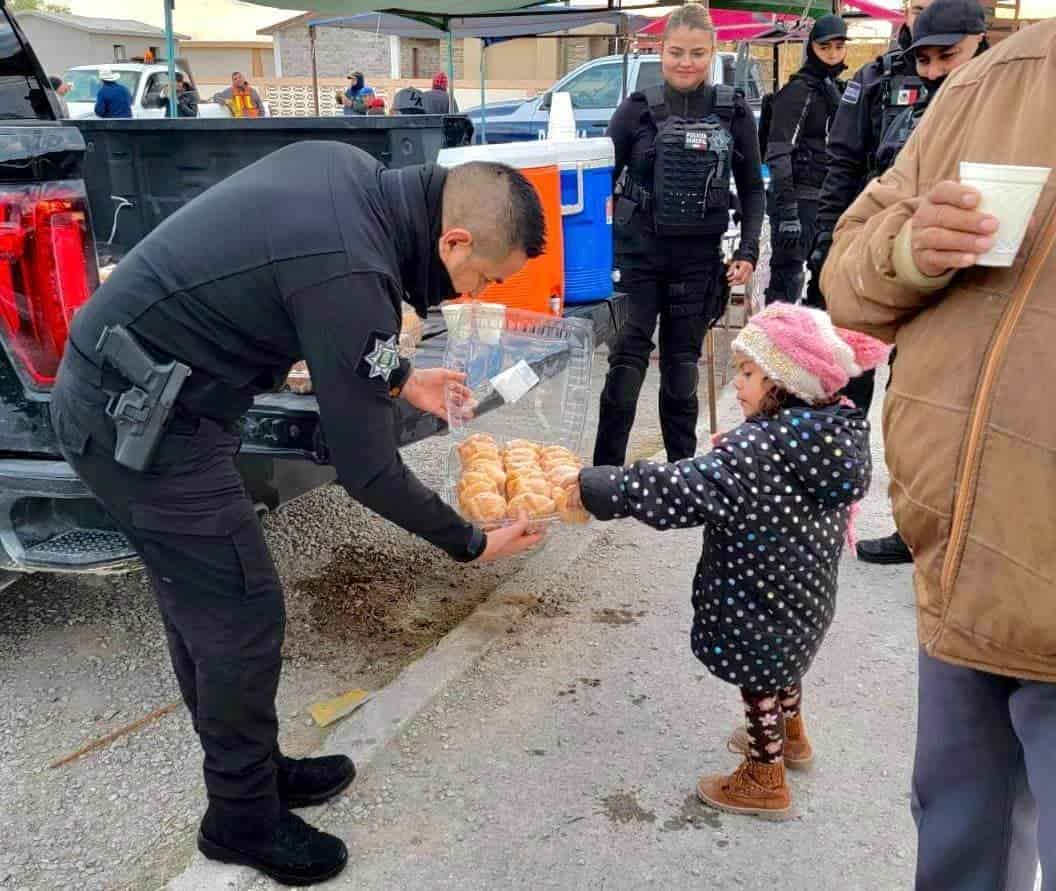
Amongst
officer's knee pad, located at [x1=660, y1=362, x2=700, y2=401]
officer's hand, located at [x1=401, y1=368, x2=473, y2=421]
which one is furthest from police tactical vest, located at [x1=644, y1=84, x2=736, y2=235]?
officer's hand, located at [x1=401, y1=368, x2=473, y2=421]

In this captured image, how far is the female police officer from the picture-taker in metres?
4.42

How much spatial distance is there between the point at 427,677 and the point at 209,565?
1.18 m

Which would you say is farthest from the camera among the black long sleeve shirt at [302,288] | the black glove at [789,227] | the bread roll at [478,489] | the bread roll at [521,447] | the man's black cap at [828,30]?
the man's black cap at [828,30]

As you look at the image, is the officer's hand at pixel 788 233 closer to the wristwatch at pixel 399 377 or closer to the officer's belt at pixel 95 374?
the wristwatch at pixel 399 377

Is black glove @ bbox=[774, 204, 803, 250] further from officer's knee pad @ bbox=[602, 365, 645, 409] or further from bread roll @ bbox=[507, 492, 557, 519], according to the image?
bread roll @ bbox=[507, 492, 557, 519]

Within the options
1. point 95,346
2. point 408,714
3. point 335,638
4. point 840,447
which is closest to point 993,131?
point 840,447

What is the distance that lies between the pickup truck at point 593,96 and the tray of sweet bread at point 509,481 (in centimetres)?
1172

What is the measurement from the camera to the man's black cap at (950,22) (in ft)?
12.0

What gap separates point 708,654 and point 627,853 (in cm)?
54

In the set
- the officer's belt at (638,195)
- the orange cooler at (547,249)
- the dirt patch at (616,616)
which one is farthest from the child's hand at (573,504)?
the officer's belt at (638,195)

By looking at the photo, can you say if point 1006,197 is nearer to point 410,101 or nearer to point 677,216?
point 677,216

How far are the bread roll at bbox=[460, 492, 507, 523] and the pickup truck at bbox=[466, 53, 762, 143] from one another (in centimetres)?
1200

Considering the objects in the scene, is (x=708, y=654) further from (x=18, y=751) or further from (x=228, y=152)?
(x=228, y=152)

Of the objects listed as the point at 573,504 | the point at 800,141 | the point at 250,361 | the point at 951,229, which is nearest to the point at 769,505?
the point at 573,504
